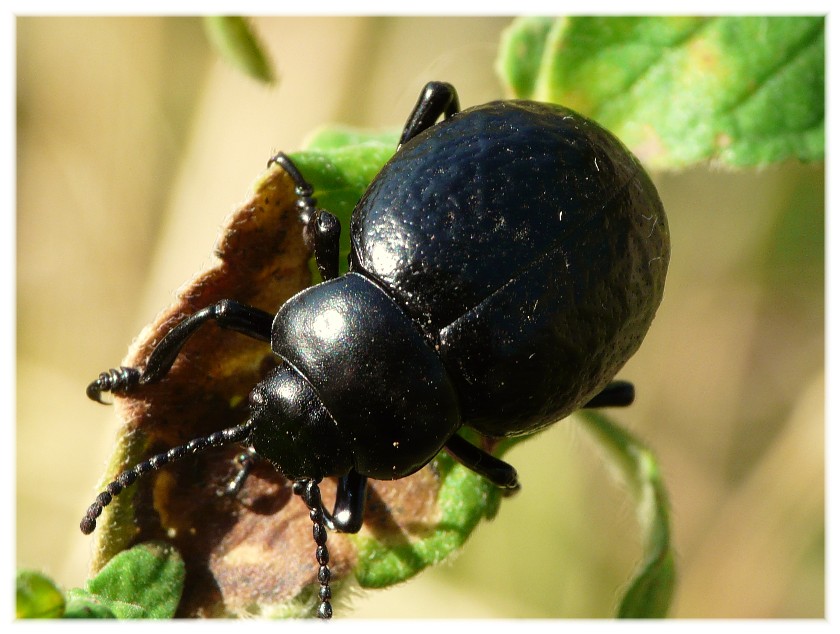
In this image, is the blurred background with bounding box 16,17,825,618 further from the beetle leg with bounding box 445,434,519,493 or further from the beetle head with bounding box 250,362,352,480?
the beetle head with bounding box 250,362,352,480

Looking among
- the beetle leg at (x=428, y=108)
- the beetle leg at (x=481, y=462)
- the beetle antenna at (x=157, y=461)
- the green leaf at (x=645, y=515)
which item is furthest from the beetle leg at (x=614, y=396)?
the beetle antenna at (x=157, y=461)

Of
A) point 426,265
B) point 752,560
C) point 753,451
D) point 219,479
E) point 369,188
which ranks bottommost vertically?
point 752,560

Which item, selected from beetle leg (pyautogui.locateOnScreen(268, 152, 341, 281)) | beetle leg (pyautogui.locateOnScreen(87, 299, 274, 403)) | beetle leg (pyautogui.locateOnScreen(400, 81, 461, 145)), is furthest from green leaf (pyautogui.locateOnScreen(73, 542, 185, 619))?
beetle leg (pyautogui.locateOnScreen(400, 81, 461, 145))

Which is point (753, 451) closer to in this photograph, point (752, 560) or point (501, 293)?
point (752, 560)

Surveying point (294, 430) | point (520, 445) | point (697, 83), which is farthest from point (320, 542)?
point (697, 83)

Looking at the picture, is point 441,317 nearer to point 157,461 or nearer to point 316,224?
point 316,224

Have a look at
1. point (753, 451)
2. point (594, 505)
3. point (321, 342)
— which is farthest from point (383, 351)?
point (753, 451)

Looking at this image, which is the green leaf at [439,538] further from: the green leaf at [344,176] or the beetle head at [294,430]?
the green leaf at [344,176]
